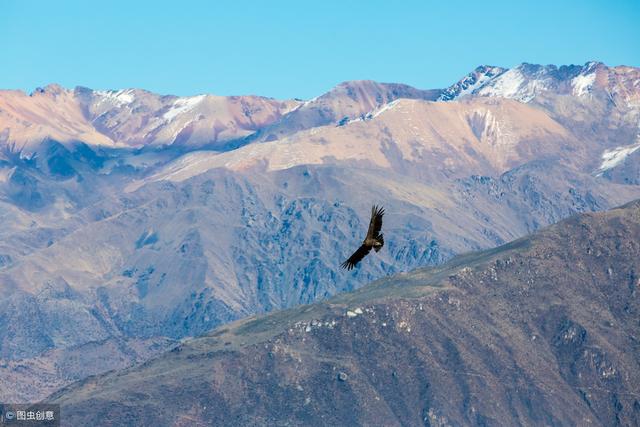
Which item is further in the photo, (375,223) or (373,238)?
(373,238)

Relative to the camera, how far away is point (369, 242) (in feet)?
267

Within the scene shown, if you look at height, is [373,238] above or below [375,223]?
below

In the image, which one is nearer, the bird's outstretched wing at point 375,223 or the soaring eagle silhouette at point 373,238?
the bird's outstretched wing at point 375,223

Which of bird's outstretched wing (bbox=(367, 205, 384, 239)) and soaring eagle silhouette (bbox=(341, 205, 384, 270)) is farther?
soaring eagle silhouette (bbox=(341, 205, 384, 270))
